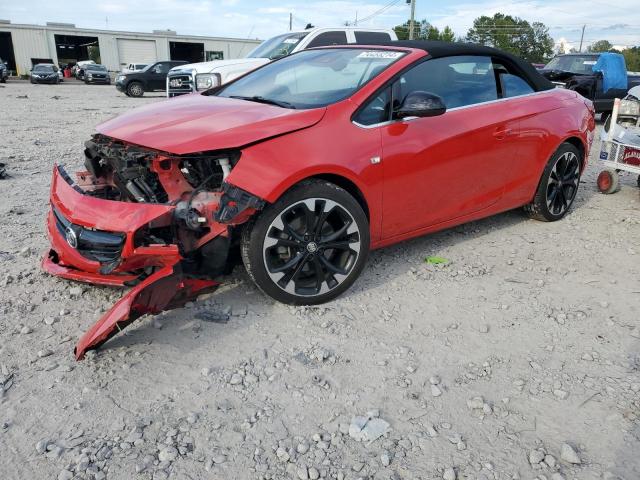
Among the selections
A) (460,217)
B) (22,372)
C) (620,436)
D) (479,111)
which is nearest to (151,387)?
(22,372)

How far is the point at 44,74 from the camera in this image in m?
32.8

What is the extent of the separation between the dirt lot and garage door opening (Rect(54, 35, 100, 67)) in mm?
54816

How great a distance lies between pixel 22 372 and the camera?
2.72 metres

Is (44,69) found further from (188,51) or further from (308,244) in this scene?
(308,244)

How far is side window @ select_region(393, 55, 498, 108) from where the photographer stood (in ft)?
12.3

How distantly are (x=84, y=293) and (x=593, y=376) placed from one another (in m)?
3.07

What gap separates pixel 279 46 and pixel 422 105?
7.39m

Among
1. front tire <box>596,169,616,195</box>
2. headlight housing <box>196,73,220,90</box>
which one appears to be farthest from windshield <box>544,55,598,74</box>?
headlight housing <box>196,73,220,90</box>

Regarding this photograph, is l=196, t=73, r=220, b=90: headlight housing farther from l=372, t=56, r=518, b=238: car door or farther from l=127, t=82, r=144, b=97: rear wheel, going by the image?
l=127, t=82, r=144, b=97: rear wheel

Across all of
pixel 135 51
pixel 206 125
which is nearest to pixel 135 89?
pixel 206 125

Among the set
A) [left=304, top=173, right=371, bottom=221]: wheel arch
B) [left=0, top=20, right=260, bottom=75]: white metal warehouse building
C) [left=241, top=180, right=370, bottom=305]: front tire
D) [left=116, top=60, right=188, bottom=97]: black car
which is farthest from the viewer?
[left=0, top=20, right=260, bottom=75]: white metal warehouse building

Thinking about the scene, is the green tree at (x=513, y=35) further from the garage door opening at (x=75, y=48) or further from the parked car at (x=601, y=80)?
the parked car at (x=601, y=80)

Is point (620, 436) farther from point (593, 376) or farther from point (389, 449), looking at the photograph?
point (389, 449)

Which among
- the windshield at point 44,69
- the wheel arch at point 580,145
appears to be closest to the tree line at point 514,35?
the windshield at point 44,69
